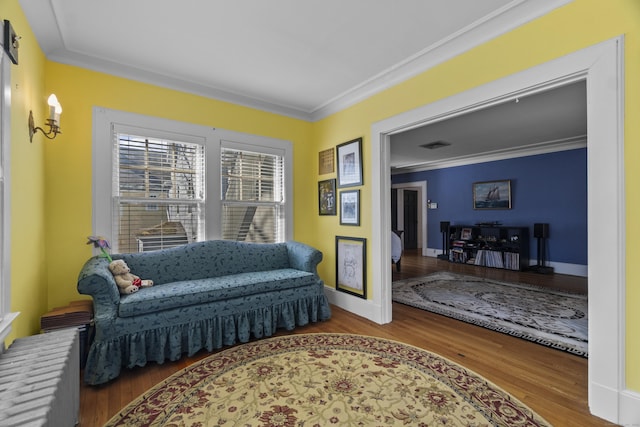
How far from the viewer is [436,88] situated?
2678 mm

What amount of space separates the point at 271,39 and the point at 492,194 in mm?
6152

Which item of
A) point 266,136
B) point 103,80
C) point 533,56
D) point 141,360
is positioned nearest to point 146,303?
point 141,360

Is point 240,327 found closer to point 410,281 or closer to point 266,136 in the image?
point 266,136

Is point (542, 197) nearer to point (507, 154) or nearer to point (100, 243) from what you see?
point (507, 154)

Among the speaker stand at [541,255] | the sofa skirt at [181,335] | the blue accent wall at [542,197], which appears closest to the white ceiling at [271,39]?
the sofa skirt at [181,335]

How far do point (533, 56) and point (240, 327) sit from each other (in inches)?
126

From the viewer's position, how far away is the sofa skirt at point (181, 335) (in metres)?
2.12

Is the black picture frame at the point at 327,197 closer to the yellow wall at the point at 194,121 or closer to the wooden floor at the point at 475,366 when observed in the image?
the yellow wall at the point at 194,121

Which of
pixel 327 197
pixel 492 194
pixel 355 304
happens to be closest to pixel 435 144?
pixel 492 194

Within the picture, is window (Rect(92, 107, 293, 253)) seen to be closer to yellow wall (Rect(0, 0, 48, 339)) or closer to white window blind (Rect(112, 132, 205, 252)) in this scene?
white window blind (Rect(112, 132, 205, 252))

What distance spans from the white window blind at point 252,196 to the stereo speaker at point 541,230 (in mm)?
5162

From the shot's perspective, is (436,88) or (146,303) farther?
(436,88)

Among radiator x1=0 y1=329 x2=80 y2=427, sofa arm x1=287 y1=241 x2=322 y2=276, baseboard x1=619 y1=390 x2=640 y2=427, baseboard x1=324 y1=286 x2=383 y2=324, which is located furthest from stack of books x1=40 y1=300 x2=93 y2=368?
baseboard x1=619 y1=390 x2=640 y2=427

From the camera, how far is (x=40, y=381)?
1198 millimetres
